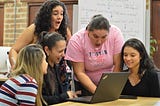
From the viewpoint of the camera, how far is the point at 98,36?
227 centimetres

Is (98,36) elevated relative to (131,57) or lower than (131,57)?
elevated

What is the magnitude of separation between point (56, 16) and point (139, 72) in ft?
2.56

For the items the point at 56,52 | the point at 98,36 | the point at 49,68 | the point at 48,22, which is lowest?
the point at 49,68

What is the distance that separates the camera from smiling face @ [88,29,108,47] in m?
2.25

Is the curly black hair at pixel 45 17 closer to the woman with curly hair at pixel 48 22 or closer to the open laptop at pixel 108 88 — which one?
the woman with curly hair at pixel 48 22

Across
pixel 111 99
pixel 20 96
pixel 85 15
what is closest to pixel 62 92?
pixel 111 99

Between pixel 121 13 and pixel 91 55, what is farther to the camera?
pixel 121 13

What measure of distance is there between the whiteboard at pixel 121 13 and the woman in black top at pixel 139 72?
1222 mm

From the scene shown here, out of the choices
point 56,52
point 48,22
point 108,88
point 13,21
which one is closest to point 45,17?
point 48,22

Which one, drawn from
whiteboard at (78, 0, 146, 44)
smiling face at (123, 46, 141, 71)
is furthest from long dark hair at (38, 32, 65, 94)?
whiteboard at (78, 0, 146, 44)

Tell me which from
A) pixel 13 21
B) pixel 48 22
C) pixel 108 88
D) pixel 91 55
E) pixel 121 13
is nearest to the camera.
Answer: pixel 108 88

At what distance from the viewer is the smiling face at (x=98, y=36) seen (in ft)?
7.37

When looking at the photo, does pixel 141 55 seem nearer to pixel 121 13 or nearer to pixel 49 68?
pixel 49 68

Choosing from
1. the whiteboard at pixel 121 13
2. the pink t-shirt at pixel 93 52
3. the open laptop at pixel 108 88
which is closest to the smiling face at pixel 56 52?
the pink t-shirt at pixel 93 52
